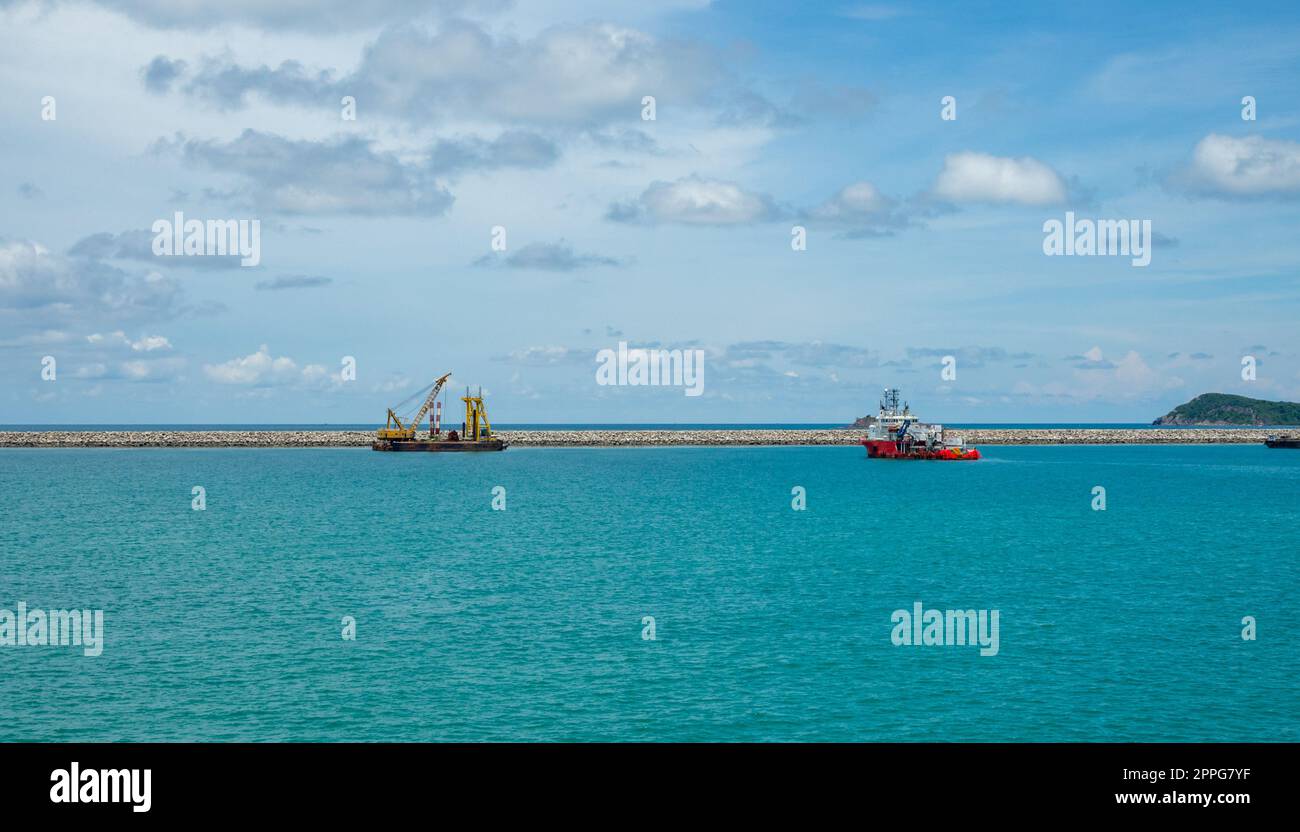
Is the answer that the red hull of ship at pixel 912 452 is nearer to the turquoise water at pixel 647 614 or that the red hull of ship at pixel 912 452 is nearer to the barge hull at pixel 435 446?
the turquoise water at pixel 647 614

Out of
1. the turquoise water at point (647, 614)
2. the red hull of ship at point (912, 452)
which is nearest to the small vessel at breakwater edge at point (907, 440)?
the red hull of ship at point (912, 452)

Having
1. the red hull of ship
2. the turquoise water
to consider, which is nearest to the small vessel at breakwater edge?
the red hull of ship

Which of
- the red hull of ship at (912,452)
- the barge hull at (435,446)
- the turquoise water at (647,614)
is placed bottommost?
the turquoise water at (647,614)

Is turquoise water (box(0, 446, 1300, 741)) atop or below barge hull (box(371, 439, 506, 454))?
below

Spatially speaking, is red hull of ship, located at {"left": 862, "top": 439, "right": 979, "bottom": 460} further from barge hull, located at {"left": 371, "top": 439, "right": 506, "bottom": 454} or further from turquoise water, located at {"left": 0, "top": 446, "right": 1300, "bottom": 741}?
barge hull, located at {"left": 371, "top": 439, "right": 506, "bottom": 454}

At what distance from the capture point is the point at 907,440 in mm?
170875

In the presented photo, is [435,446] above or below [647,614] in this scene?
above

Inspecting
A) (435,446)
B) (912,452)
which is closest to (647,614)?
(912,452)

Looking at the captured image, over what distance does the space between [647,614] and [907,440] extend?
137 meters

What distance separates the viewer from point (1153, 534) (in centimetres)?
7112

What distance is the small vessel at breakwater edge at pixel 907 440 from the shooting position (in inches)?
6531

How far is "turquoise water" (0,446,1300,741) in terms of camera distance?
28.0m

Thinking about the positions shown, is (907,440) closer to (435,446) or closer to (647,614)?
(435,446)

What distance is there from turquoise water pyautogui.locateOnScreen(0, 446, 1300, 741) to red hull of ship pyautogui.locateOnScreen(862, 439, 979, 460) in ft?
222
